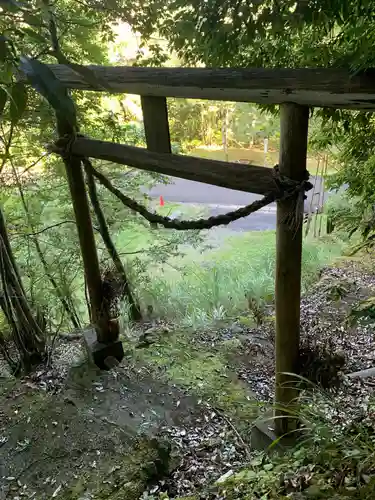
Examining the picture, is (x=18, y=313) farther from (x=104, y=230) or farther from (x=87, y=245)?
(x=104, y=230)

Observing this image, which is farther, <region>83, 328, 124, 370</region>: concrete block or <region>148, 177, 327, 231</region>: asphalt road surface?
<region>148, 177, 327, 231</region>: asphalt road surface

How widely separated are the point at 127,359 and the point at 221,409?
0.82 m

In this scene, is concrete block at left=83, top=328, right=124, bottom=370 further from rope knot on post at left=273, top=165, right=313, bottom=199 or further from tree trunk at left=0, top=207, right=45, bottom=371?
rope knot on post at left=273, top=165, right=313, bottom=199

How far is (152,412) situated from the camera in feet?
8.86

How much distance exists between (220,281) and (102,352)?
2.42 m

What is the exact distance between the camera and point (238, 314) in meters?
4.53

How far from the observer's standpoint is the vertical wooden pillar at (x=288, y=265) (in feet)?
5.24

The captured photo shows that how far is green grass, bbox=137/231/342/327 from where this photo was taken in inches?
184

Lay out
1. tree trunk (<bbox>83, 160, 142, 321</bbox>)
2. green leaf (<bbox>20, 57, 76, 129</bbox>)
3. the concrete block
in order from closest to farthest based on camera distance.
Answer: green leaf (<bbox>20, 57, 76, 129</bbox>)
the concrete block
tree trunk (<bbox>83, 160, 142, 321</bbox>)

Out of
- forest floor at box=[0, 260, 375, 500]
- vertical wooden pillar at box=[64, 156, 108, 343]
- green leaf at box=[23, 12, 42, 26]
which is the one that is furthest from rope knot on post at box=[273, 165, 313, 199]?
vertical wooden pillar at box=[64, 156, 108, 343]

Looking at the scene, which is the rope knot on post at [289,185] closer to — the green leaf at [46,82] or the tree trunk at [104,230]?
the green leaf at [46,82]

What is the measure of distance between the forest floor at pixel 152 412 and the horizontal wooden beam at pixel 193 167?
681 mm

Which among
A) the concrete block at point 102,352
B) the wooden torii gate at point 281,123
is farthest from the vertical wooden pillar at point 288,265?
the concrete block at point 102,352

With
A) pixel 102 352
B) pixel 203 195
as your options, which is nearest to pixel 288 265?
pixel 102 352
